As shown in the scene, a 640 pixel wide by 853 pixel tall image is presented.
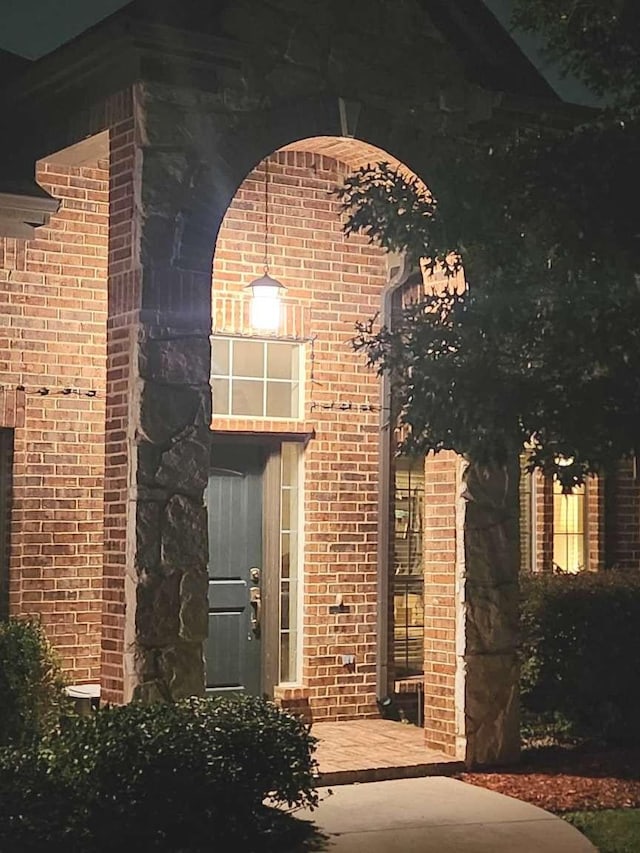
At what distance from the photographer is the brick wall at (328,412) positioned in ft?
38.7

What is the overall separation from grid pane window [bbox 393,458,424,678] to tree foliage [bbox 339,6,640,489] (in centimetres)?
422

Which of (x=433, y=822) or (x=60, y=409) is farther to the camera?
(x=60, y=409)

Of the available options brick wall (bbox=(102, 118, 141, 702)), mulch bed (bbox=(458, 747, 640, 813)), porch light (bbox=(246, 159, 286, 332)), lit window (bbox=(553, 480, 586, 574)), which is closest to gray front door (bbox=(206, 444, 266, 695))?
porch light (bbox=(246, 159, 286, 332))

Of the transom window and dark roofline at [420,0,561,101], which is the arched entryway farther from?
dark roofline at [420,0,561,101]

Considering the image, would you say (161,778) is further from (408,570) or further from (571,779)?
(408,570)

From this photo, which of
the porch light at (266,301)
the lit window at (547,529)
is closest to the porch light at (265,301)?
the porch light at (266,301)

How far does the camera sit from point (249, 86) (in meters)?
9.27

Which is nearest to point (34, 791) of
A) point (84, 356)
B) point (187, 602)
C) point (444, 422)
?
point (187, 602)

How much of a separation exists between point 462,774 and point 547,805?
0.97m

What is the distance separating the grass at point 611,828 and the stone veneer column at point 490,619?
4.12ft

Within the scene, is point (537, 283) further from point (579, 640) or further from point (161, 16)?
point (579, 640)

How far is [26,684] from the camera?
379 inches

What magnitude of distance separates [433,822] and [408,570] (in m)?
4.08

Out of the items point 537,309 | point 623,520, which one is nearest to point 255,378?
point 537,309
